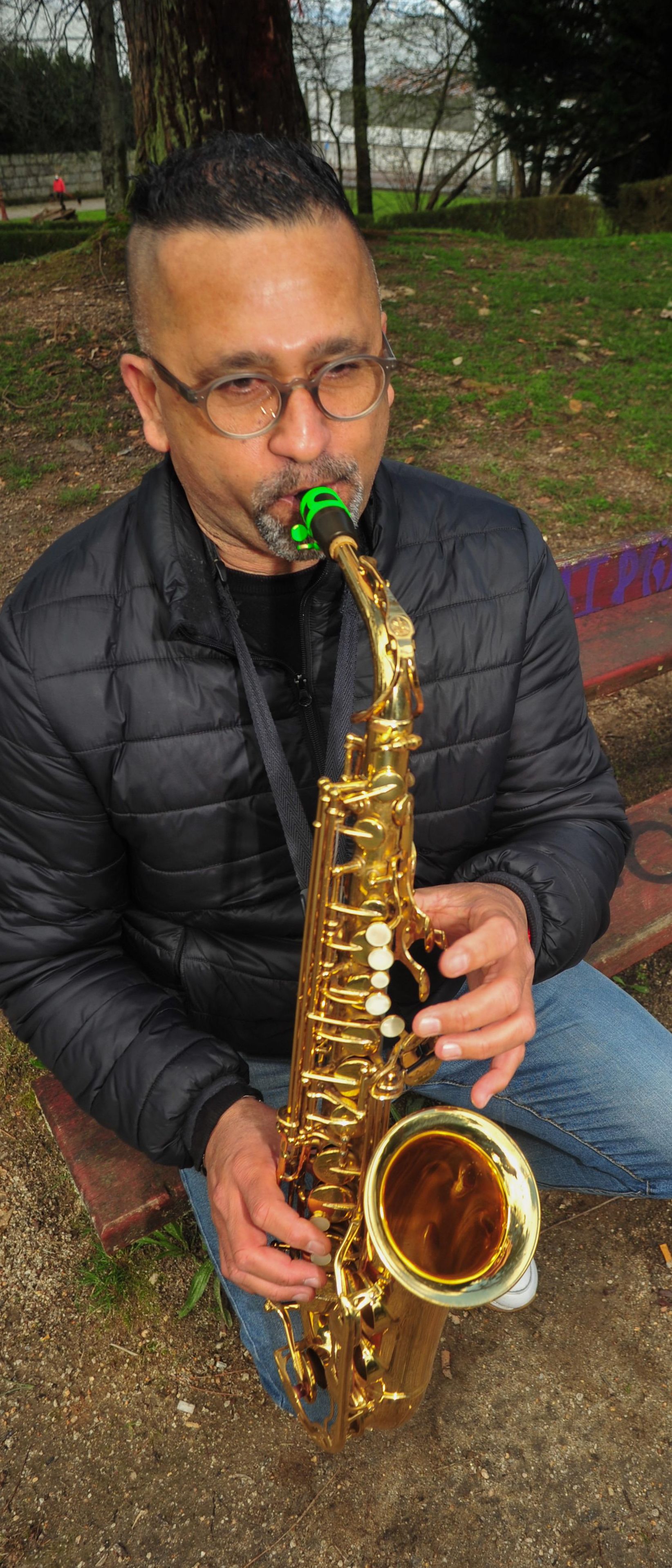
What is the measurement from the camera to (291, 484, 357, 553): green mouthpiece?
5.56 ft

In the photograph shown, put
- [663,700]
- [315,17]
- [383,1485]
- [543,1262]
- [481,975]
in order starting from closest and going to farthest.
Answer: [481,975], [383,1485], [543,1262], [663,700], [315,17]

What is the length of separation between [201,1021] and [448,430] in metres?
5.62

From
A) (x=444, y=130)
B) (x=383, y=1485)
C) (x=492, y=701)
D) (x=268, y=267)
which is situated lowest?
(x=383, y=1485)

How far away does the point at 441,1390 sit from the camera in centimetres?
242

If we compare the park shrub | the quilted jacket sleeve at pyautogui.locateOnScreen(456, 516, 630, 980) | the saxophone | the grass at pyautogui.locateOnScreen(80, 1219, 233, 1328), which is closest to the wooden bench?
the grass at pyautogui.locateOnScreen(80, 1219, 233, 1328)

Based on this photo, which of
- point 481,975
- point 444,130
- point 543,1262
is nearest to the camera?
point 481,975

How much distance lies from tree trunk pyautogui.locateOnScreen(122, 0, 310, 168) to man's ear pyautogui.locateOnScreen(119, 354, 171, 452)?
5.65 meters

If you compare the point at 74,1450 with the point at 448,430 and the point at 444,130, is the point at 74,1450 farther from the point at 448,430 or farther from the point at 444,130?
the point at 444,130

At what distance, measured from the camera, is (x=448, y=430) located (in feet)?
23.0

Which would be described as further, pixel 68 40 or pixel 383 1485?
pixel 68 40

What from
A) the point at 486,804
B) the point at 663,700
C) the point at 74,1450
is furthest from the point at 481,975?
the point at 663,700

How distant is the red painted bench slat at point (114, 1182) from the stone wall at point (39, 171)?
31.4 meters

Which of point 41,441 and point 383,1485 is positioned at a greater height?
point 41,441

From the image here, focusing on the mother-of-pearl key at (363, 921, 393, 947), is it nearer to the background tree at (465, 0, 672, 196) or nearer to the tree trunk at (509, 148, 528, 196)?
the background tree at (465, 0, 672, 196)
